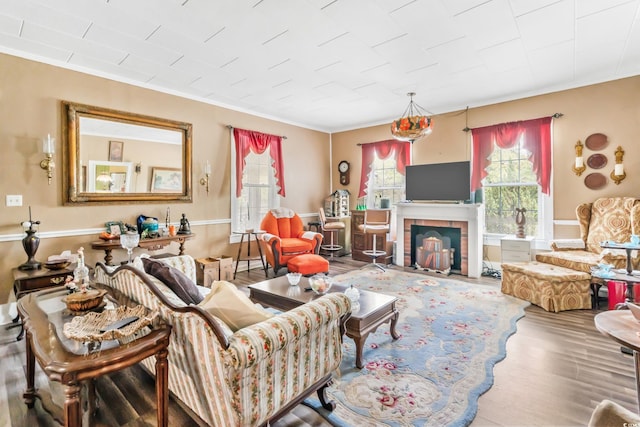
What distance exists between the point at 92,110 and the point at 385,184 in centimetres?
497

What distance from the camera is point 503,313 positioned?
10.8 feet

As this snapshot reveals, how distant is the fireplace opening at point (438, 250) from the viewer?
511 centimetres

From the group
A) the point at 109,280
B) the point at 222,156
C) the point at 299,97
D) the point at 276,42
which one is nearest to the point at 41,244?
the point at 109,280

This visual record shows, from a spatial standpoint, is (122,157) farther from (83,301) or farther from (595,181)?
(595,181)

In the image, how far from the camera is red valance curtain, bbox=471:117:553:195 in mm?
4512

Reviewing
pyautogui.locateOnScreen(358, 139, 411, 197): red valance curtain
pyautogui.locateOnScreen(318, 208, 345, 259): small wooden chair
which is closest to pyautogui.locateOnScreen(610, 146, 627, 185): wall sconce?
pyautogui.locateOnScreen(358, 139, 411, 197): red valance curtain

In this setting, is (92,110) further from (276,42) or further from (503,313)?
(503,313)

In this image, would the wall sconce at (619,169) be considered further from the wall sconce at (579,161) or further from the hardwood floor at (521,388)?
the hardwood floor at (521,388)

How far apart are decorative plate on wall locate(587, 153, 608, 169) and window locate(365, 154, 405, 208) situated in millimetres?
2824

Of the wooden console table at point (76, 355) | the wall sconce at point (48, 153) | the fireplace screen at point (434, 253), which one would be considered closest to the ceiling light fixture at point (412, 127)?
the fireplace screen at point (434, 253)

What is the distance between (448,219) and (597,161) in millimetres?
2023

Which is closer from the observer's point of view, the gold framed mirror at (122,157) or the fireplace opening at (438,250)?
the gold framed mirror at (122,157)

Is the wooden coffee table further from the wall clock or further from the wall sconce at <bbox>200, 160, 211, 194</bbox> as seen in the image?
the wall clock

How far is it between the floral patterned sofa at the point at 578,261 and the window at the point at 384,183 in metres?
2.74
